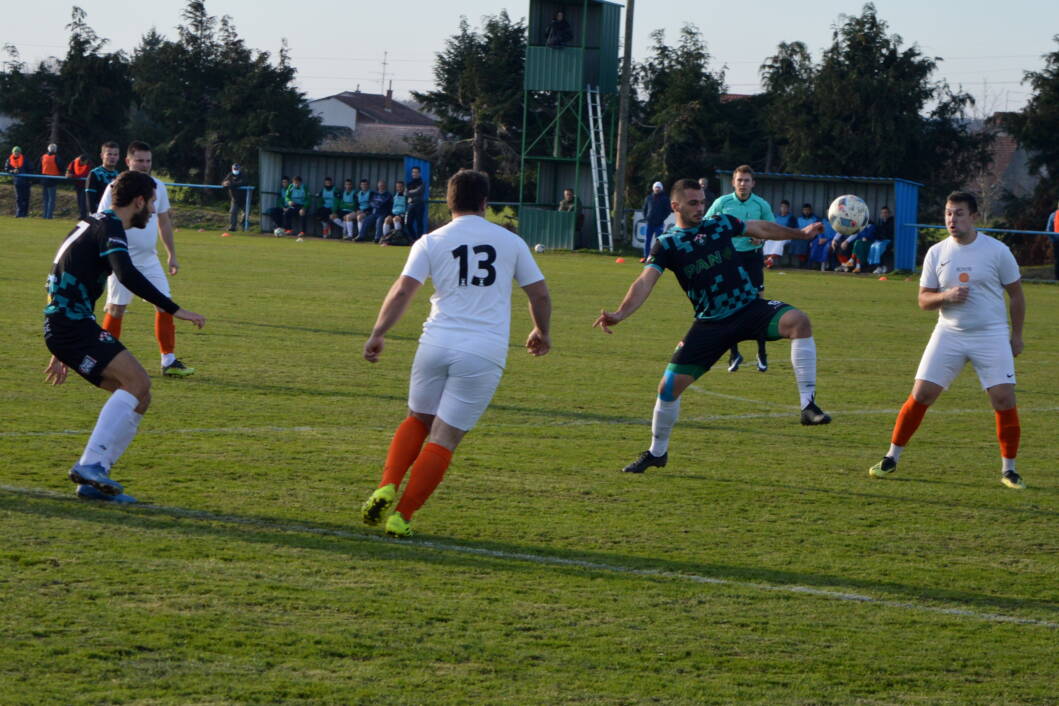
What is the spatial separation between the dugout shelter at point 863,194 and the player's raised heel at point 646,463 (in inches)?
1021

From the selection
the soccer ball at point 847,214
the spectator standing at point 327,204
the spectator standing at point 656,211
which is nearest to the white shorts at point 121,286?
the soccer ball at point 847,214

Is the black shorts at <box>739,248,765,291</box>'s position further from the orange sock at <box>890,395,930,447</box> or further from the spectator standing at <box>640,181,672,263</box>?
the spectator standing at <box>640,181,672,263</box>

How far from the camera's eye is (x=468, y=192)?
6688 millimetres

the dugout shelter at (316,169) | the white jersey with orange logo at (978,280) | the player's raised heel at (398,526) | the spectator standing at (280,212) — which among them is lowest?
the player's raised heel at (398,526)

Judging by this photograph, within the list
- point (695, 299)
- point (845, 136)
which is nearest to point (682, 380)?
point (695, 299)

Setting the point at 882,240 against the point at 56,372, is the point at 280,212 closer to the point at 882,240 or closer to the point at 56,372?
the point at 882,240

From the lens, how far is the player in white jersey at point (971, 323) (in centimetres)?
870

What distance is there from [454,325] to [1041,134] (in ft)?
123

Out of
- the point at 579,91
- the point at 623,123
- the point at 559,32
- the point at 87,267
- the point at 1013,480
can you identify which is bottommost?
the point at 1013,480

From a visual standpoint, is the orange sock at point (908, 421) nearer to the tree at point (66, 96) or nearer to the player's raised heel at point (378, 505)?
the player's raised heel at point (378, 505)

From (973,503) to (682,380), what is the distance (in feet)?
6.41

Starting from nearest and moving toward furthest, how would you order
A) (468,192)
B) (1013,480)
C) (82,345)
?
(468,192) → (82,345) → (1013,480)

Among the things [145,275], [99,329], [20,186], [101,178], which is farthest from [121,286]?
[20,186]

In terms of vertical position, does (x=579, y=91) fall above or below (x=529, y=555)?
above
